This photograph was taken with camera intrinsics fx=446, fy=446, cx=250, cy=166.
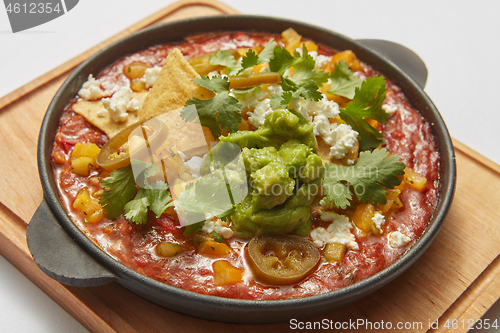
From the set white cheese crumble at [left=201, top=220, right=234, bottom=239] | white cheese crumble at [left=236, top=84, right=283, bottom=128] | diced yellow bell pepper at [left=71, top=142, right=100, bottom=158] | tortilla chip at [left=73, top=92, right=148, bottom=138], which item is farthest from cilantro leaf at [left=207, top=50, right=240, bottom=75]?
white cheese crumble at [left=201, top=220, right=234, bottom=239]

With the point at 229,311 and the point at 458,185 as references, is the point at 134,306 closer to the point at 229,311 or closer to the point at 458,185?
the point at 229,311

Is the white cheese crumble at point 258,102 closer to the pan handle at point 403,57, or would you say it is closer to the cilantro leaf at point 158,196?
the cilantro leaf at point 158,196

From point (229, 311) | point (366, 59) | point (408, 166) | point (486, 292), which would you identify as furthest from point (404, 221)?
point (366, 59)

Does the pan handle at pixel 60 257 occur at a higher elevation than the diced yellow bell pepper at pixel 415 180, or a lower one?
lower

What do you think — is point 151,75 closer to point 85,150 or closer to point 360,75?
point 85,150

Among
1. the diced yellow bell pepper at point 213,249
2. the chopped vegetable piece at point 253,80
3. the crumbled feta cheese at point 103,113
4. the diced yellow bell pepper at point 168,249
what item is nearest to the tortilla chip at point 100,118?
the crumbled feta cheese at point 103,113

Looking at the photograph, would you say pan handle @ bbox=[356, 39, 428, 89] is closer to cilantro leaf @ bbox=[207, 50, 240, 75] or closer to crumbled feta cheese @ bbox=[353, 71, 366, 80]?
crumbled feta cheese @ bbox=[353, 71, 366, 80]

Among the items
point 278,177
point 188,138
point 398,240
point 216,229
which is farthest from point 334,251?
point 188,138
